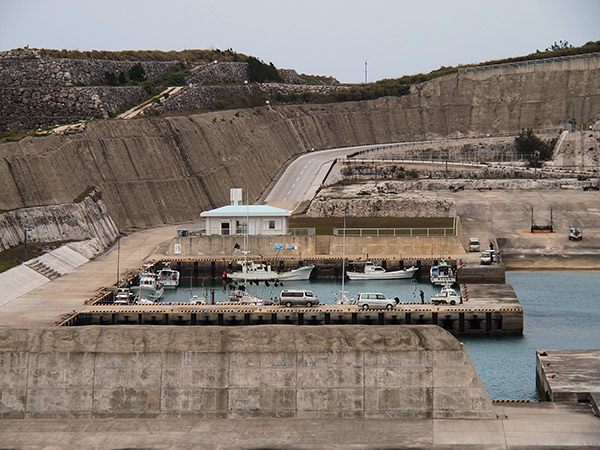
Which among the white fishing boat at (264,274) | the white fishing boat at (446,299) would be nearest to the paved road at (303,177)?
the white fishing boat at (264,274)

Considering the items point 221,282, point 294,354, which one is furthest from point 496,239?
point 294,354

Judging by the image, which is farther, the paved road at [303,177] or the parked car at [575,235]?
the paved road at [303,177]

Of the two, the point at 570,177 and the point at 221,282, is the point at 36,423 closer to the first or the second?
the point at 221,282

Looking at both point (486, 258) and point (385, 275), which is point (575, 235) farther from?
point (385, 275)

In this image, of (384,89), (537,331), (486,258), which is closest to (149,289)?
(486,258)

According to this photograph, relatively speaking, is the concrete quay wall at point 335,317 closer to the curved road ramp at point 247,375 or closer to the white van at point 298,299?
the white van at point 298,299

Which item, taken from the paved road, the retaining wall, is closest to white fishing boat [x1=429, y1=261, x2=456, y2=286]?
the retaining wall
